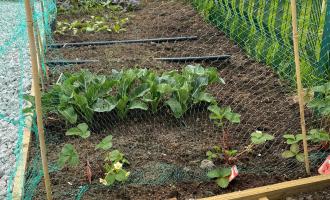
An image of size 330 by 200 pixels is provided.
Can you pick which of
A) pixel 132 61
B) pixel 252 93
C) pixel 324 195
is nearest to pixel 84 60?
pixel 132 61

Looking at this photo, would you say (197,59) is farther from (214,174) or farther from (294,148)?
(214,174)

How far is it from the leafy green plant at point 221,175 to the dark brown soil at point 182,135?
2.1 inches

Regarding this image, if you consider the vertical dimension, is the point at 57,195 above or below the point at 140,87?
below

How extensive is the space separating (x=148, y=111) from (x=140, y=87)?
0.65 ft

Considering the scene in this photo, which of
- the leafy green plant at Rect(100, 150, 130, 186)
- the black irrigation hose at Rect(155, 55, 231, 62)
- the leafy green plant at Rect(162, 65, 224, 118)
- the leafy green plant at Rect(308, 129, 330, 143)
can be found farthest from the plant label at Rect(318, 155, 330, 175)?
the black irrigation hose at Rect(155, 55, 231, 62)

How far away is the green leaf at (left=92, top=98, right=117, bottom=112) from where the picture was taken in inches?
138

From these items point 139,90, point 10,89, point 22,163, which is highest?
point 139,90

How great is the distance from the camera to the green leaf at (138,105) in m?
3.56

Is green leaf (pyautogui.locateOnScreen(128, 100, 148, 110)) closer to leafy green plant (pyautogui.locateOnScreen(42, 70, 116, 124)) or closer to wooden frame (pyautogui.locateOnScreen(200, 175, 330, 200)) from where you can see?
leafy green plant (pyautogui.locateOnScreen(42, 70, 116, 124))

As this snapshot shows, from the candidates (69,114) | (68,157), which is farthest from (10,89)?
(68,157)

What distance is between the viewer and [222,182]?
2809 millimetres

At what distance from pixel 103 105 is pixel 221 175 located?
1127 mm

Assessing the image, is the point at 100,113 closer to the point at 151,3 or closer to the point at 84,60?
the point at 84,60

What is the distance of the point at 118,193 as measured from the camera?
111 inches
